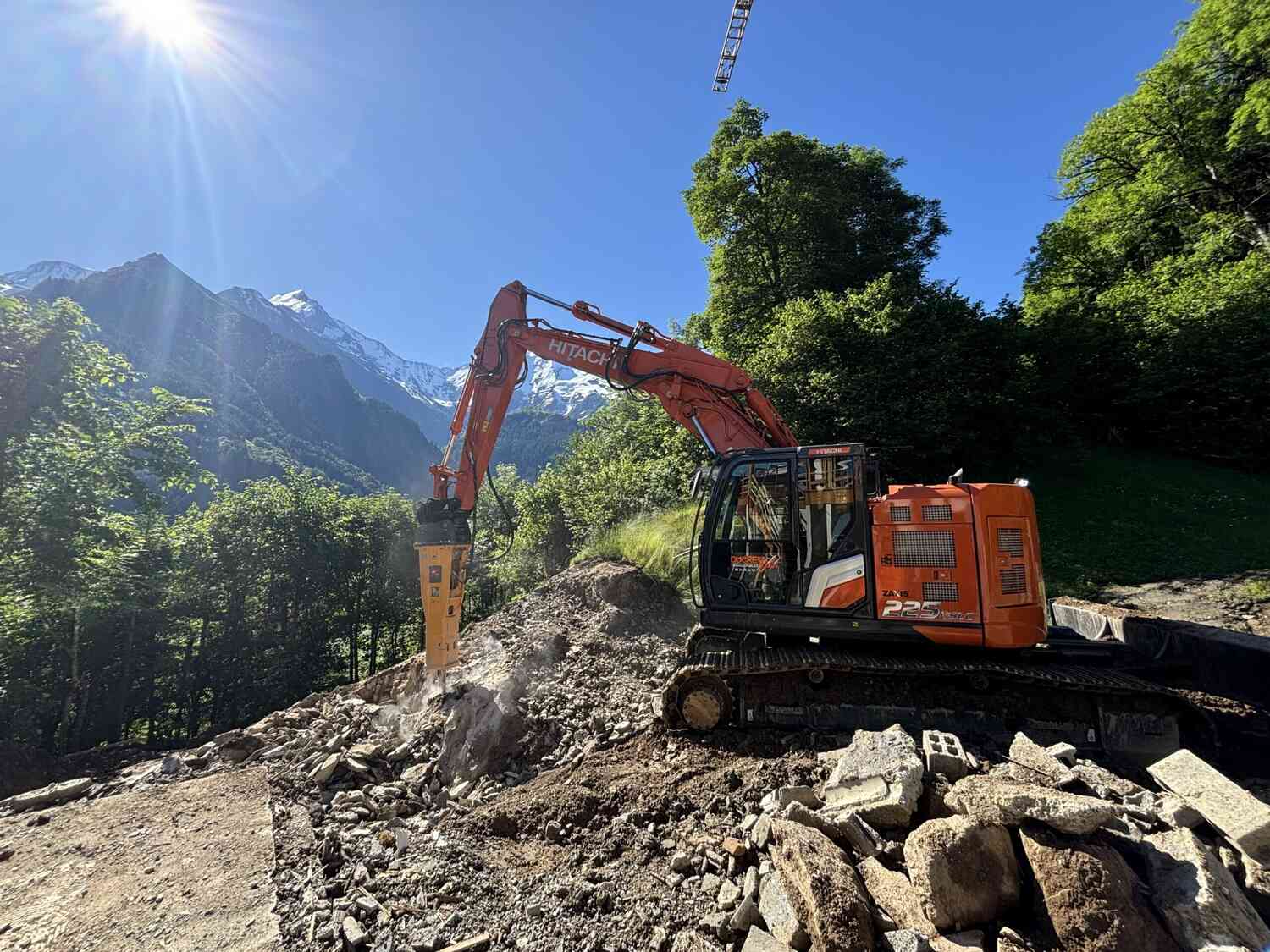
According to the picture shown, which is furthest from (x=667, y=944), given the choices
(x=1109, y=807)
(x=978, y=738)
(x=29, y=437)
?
(x=29, y=437)

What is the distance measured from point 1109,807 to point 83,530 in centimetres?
1589

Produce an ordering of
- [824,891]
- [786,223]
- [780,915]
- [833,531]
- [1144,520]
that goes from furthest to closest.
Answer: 1. [786,223]
2. [1144,520]
3. [833,531]
4. [780,915]
5. [824,891]

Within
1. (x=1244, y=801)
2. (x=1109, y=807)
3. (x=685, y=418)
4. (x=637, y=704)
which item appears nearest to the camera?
(x=1109, y=807)

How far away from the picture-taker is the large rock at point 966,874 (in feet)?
7.82

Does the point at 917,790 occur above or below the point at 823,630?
below

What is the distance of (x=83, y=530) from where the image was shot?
416 inches

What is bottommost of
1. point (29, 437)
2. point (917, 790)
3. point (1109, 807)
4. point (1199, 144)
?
point (917, 790)

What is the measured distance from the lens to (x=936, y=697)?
15.3 feet

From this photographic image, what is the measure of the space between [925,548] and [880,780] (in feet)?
7.71

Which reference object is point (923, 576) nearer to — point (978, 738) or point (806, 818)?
point (978, 738)

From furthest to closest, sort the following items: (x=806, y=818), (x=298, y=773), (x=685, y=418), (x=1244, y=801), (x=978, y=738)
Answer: (x=685, y=418) < (x=298, y=773) < (x=978, y=738) < (x=806, y=818) < (x=1244, y=801)

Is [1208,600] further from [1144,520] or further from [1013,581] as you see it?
[1013,581]

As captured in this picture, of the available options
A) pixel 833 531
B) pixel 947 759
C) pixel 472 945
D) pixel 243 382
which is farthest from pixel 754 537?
pixel 243 382

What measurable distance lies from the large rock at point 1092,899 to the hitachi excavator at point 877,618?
2142 millimetres
